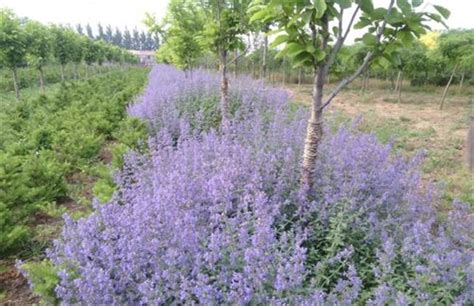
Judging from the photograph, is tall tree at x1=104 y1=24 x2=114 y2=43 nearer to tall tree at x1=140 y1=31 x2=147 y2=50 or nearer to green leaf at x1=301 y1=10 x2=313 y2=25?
tall tree at x1=140 y1=31 x2=147 y2=50

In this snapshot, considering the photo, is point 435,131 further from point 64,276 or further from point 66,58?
point 66,58

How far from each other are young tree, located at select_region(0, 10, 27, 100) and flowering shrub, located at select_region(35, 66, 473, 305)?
12.6m

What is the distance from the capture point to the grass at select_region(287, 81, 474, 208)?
5875mm

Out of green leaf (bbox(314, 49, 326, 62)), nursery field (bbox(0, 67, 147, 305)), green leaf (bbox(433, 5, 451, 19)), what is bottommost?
nursery field (bbox(0, 67, 147, 305))

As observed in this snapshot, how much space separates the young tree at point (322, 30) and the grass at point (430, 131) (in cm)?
115

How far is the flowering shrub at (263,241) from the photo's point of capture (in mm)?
1960

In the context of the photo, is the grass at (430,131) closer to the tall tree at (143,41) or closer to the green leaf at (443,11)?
the green leaf at (443,11)

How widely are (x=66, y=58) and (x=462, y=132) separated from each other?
74.9 ft

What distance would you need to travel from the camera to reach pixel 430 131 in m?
9.93

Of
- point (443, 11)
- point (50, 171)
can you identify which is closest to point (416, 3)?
point (443, 11)

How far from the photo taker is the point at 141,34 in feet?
411

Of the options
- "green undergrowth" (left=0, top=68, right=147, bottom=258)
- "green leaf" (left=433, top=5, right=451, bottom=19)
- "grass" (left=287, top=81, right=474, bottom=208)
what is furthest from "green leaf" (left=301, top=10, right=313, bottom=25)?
"green undergrowth" (left=0, top=68, right=147, bottom=258)

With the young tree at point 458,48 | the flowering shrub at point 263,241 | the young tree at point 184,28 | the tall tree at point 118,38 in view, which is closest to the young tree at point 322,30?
the flowering shrub at point 263,241

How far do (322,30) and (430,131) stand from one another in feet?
26.9
